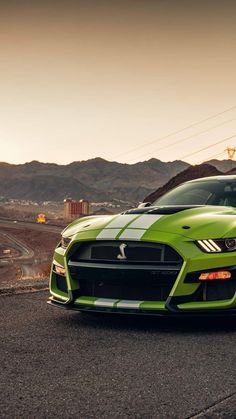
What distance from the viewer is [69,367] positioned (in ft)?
12.8

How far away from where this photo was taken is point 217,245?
198 inches

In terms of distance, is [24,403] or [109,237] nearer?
[24,403]

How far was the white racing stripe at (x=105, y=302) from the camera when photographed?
511 centimetres

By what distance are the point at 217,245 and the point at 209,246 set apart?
0.07 m

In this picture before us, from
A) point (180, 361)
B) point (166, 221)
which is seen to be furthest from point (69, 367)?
point (166, 221)

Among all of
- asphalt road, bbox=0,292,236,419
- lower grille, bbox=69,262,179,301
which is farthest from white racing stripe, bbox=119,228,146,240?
asphalt road, bbox=0,292,236,419

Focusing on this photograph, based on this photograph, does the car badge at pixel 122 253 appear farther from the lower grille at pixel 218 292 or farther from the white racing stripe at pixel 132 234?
the lower grille at pixel 218 292

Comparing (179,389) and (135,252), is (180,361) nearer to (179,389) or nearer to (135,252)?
(179,389)

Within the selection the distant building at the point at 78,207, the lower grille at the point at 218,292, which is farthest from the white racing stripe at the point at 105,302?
the distant building at the point at 78,207

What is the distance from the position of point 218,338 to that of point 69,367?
1.51 m

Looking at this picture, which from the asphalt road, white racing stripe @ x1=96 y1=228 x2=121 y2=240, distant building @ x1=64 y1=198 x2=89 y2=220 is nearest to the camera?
the asphalt road

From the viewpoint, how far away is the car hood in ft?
16.9

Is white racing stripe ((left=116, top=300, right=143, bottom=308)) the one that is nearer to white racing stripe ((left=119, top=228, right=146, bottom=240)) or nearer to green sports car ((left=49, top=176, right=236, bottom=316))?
green sports car ((left=49, top=176, right=236, bottom=316))

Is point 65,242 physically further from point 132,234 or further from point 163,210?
point 163,210
